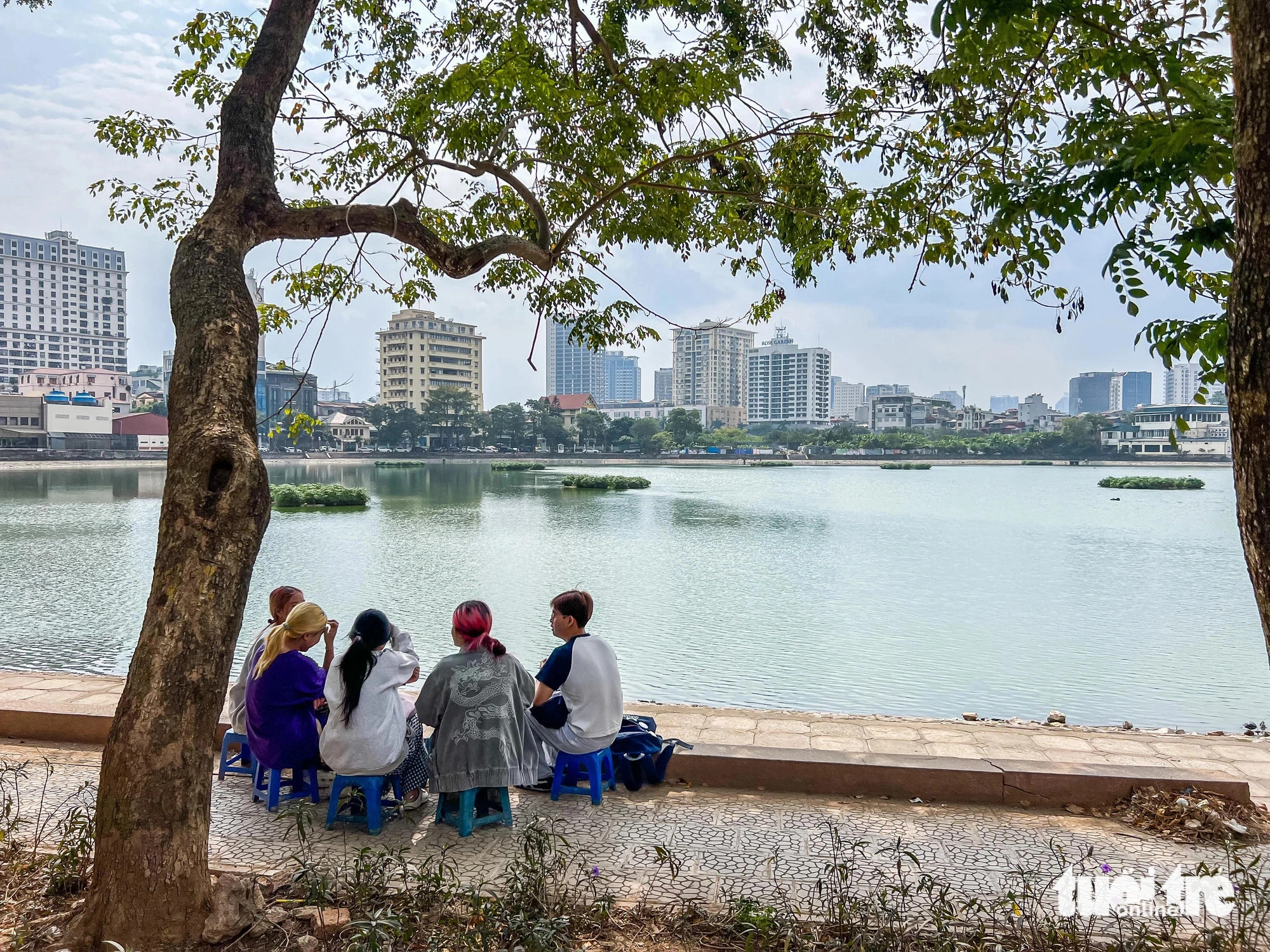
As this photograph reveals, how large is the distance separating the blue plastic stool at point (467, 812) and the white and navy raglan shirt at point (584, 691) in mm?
437

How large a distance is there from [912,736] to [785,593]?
30.5 ft

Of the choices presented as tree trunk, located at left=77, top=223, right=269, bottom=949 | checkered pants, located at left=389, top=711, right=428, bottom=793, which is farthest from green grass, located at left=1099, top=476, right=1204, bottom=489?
tree trunk, located at left=77, top=223, right=269, bottom=949

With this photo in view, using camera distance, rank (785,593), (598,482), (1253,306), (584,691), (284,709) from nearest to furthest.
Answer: (1253,306) → (284,709) → (584,691) → (785,593) → (598,482)

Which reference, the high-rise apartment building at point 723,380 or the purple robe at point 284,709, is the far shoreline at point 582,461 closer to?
the high-rise apartment building at point 723,380

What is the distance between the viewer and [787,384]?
511 ft

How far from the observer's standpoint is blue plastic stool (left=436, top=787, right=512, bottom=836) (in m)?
3.79

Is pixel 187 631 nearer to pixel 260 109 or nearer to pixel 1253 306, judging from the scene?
pixel 260 109

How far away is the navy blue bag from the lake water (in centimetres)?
415

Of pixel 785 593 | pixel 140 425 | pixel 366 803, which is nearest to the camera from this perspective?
pixel 366 803

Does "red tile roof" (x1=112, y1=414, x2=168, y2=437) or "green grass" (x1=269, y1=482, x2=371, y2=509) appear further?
"red tile roof" (x1=112, y1=414, x2=168, y2=437)

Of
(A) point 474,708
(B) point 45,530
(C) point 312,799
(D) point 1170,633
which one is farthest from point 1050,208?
(B) point 45,530

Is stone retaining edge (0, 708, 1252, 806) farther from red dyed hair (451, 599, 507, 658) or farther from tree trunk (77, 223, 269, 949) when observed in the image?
tree trunk (77, 223, 269, 949)

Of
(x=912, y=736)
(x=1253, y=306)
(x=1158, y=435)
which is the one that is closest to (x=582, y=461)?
(x=1158, y=435)

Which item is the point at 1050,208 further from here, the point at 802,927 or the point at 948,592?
the point at 948,592
